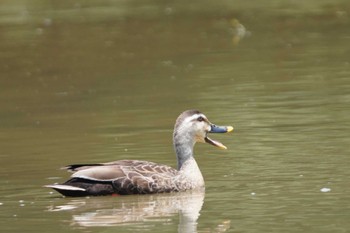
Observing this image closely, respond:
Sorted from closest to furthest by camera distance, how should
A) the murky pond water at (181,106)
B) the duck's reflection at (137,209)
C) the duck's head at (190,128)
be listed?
the duck's reflection at (137,209)
the murky pond water at (181,106)
the duck's head at (190,128)

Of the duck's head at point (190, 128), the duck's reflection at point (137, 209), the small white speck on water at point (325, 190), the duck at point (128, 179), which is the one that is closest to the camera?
the duck's reflection at point (137, 209)

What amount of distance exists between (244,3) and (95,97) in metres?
11.3

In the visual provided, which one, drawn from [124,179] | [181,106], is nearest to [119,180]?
[124,179]

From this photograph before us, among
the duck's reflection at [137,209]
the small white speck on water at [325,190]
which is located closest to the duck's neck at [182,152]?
the duck's reflection at [137,209]

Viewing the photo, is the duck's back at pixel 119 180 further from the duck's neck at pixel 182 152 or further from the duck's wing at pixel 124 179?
the duck's neck at pixel 182 152

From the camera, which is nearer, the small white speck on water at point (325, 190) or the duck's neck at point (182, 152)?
the small white speck on water at point (325, 190)

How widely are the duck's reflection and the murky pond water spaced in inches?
0.9

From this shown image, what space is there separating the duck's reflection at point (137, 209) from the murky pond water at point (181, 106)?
2 centimetres

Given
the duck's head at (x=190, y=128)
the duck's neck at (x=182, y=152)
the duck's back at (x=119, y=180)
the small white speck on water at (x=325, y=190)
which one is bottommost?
the small white speck on water at (x=325, y=190)

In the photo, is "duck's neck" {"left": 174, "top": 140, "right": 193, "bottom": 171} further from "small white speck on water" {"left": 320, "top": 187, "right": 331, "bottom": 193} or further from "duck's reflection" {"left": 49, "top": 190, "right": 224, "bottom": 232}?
"small white speck on water" {"left": 320, "top": 187, "right": 331, "bottom": 193}

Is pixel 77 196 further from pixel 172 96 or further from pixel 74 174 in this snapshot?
pixel 172 96

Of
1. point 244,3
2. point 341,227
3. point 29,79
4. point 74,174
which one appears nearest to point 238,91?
point 29,79

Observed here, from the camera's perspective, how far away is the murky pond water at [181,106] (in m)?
A: 11.7

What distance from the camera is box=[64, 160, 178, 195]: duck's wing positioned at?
1273 cm
